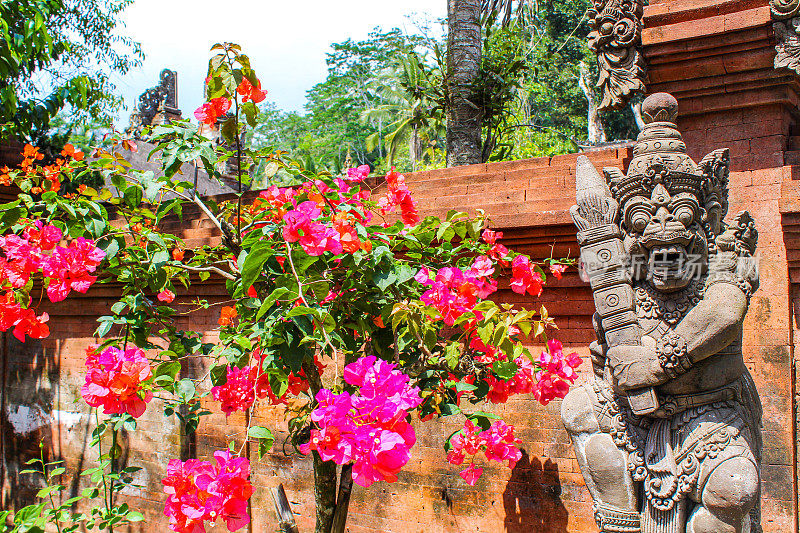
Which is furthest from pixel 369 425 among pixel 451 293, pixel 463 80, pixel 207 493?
pixel 463 80

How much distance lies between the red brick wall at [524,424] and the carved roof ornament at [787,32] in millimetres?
617

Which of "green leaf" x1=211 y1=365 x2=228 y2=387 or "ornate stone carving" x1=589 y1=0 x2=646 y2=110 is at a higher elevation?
"ornate stone carving" x1=589 y1=0 x2=646 y2=110

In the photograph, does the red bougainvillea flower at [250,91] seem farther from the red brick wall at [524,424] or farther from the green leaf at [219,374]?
the red brick wall at [524,424]

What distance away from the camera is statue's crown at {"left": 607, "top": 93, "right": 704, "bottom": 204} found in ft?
8.64

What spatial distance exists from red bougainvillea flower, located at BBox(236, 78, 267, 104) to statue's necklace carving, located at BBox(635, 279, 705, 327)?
1948 mm

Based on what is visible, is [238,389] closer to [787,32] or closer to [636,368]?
[636,368]

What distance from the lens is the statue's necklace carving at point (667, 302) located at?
266 centimetres

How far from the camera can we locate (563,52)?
2172 cm

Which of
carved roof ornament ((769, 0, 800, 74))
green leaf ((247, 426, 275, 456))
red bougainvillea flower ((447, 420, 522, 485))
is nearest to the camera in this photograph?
green leaf ((247, 426, 275, 456))

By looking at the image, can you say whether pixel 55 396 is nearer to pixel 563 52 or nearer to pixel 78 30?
pixel 78 30

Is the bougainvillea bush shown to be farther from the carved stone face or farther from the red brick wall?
the red brick wall

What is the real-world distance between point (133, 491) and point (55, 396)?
1.48 m

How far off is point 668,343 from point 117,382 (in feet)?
7.26

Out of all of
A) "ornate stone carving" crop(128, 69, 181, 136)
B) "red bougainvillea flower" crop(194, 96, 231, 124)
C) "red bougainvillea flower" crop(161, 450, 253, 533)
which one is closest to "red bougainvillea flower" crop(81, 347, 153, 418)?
"red bougainvillea flower" crop(161, 450, 253, 533)
